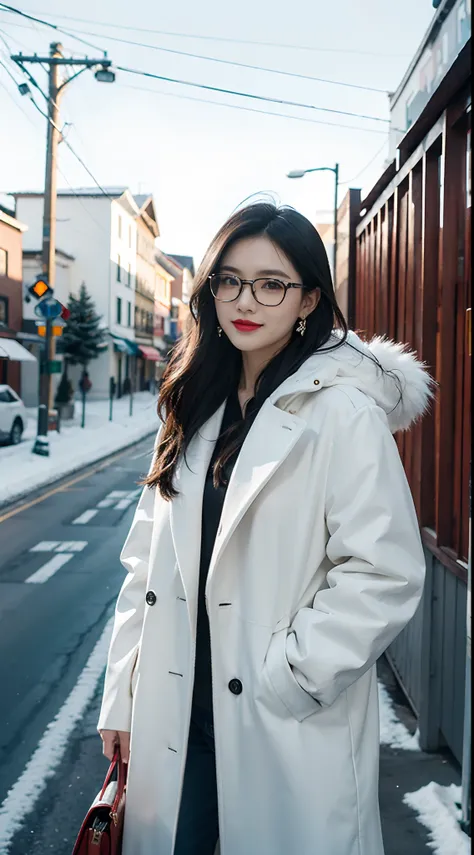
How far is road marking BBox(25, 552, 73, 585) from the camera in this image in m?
6.67

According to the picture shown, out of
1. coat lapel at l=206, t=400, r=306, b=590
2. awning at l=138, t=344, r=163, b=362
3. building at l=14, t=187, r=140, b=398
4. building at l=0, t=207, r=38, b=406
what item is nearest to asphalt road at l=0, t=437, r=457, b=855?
coat lapel at l=206, t=400, r=306, b=590

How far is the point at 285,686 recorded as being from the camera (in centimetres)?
166

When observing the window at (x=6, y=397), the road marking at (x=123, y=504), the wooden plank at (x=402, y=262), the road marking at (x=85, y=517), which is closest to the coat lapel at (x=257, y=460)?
the wooden plank at (x=402, y=262)

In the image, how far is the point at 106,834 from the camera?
1.80 meters

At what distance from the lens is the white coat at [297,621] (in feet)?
5.34

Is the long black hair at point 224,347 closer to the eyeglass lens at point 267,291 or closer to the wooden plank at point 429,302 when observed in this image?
the eyeglass lens at point 267,291

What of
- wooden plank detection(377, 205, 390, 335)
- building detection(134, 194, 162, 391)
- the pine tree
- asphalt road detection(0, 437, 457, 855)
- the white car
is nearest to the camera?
asphalt road detection(0, 437, 457, 855)

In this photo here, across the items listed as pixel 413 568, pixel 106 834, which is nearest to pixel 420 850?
pixel 106 834

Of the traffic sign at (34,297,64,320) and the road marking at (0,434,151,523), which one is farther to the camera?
the traffic sign at (34,297,64,320)

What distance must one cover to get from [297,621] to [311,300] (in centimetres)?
Answer: 81

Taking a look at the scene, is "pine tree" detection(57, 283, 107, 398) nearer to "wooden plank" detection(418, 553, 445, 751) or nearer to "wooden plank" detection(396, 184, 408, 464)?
"wooden plank" detection(396, 184, 408, 464)

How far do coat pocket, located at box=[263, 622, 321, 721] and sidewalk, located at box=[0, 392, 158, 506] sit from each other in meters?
9.32

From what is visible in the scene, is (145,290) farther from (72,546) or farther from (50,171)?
(72,546)

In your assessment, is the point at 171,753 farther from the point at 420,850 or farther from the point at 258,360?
the point at 420,850
